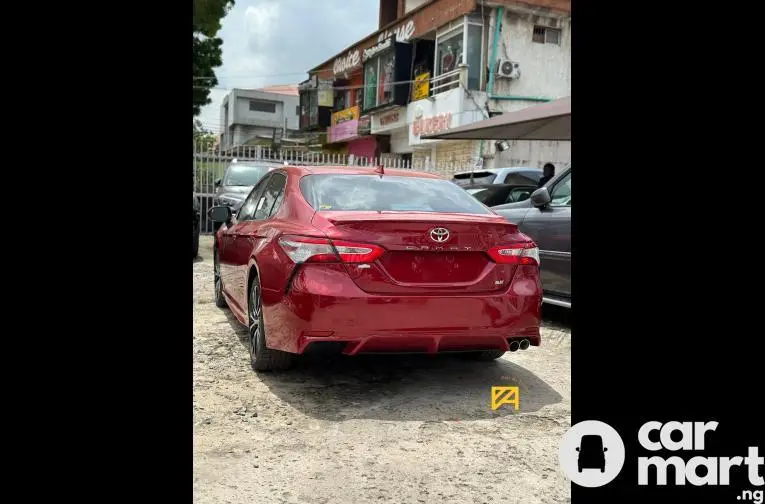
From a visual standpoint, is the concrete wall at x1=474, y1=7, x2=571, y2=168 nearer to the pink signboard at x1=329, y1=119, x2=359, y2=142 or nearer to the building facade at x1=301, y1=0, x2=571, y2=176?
the building facade at x1=301, y1=0, x2=571, y2=176

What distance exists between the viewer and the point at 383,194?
4711mm

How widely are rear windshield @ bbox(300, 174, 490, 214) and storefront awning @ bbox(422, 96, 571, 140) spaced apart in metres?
4.87

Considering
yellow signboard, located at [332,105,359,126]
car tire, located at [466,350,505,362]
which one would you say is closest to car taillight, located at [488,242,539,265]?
car tire, located at [466,350,505,362]

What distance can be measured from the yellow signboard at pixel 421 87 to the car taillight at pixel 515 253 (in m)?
21.1

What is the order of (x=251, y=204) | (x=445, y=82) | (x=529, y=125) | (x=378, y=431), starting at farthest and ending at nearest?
(x=445, y=82) < (x=529, y=125) < (x=251, y=204) < (x=378, y=431)

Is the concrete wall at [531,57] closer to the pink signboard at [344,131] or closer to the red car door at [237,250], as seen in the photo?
the pink signboard at [344,131]

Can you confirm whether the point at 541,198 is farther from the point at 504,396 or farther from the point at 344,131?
the point at 344,131

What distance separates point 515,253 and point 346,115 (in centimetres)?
2870

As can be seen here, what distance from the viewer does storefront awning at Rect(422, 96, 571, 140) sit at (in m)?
9.88
